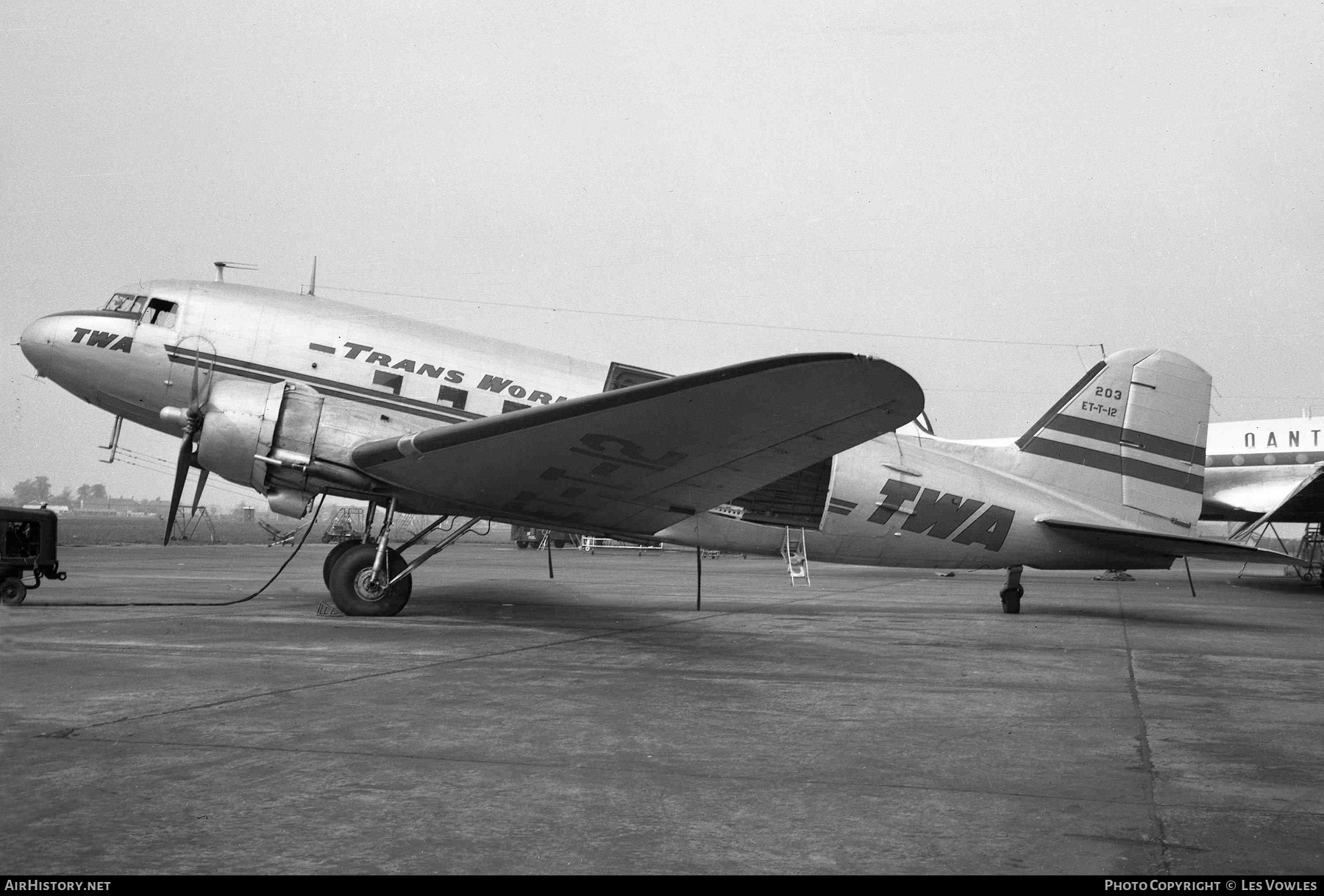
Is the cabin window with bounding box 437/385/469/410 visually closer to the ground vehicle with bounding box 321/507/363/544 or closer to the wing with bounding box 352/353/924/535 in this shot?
the wing with bounding box 352/353/924/535

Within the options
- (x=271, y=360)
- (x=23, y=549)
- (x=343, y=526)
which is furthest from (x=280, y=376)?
(x=343, y=526)

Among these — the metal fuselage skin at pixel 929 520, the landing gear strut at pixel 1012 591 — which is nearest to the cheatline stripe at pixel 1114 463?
the metal fuselage skin at pixel 929 520

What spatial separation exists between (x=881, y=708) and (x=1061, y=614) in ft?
32.1

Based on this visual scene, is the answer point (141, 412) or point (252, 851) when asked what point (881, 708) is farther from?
point (141, 412)

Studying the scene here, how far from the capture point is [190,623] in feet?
36.0

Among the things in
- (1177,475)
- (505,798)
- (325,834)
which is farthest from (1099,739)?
(1177,475)

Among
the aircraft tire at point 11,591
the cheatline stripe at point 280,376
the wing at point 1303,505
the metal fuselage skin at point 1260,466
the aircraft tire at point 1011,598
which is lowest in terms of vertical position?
the aircraft tire at point 11,591

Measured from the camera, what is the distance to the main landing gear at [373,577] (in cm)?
1208

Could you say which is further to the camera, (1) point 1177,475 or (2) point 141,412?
(1) point 1177,475

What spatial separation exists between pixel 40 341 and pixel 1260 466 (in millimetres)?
31732

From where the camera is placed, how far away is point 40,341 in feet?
42.1

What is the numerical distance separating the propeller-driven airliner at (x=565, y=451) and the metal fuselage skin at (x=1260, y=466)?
55.5 ft

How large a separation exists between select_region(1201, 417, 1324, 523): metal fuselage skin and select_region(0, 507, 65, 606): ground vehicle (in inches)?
1157

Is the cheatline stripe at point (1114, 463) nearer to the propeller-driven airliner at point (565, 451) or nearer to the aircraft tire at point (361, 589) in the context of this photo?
the propeller-driven airliner at point (565, 451)
